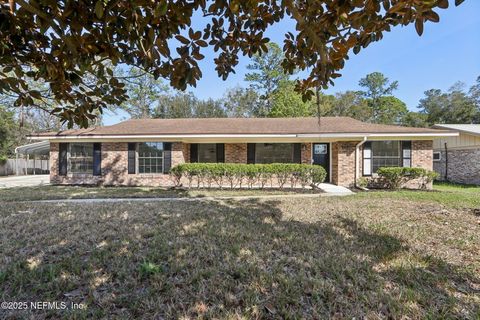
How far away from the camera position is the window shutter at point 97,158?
40.4ft

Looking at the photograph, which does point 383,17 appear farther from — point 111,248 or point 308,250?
point 111,248

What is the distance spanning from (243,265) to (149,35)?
8.74ft

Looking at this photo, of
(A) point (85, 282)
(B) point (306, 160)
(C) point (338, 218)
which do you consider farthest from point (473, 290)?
(B) point (306, 160)

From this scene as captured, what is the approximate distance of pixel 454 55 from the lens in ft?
34.9

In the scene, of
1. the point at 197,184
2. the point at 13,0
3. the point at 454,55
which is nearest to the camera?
the point at 13,0

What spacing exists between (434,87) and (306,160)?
45326mm

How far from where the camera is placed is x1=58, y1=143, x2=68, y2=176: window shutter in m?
12.4

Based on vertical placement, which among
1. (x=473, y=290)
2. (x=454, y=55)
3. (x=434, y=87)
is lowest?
(x=473, y=290)

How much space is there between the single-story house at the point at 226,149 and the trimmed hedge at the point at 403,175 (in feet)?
2.56

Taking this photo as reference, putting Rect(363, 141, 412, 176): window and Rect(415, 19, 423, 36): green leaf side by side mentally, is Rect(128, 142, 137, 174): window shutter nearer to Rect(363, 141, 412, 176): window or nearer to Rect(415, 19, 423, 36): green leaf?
Rect(363, 141, 412, 176): window

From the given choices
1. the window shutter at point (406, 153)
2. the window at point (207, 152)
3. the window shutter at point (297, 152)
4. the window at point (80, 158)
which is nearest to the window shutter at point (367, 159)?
the window shutter at point (406, 153)

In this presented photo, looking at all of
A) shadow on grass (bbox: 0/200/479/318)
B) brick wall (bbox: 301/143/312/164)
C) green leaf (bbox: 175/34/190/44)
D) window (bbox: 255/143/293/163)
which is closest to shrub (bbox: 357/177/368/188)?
brick wall (bbox: 301/143/312/164)

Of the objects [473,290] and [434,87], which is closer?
[473,290]

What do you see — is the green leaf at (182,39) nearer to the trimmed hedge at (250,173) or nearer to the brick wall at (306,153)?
the trimmed hedge at (250,173)
